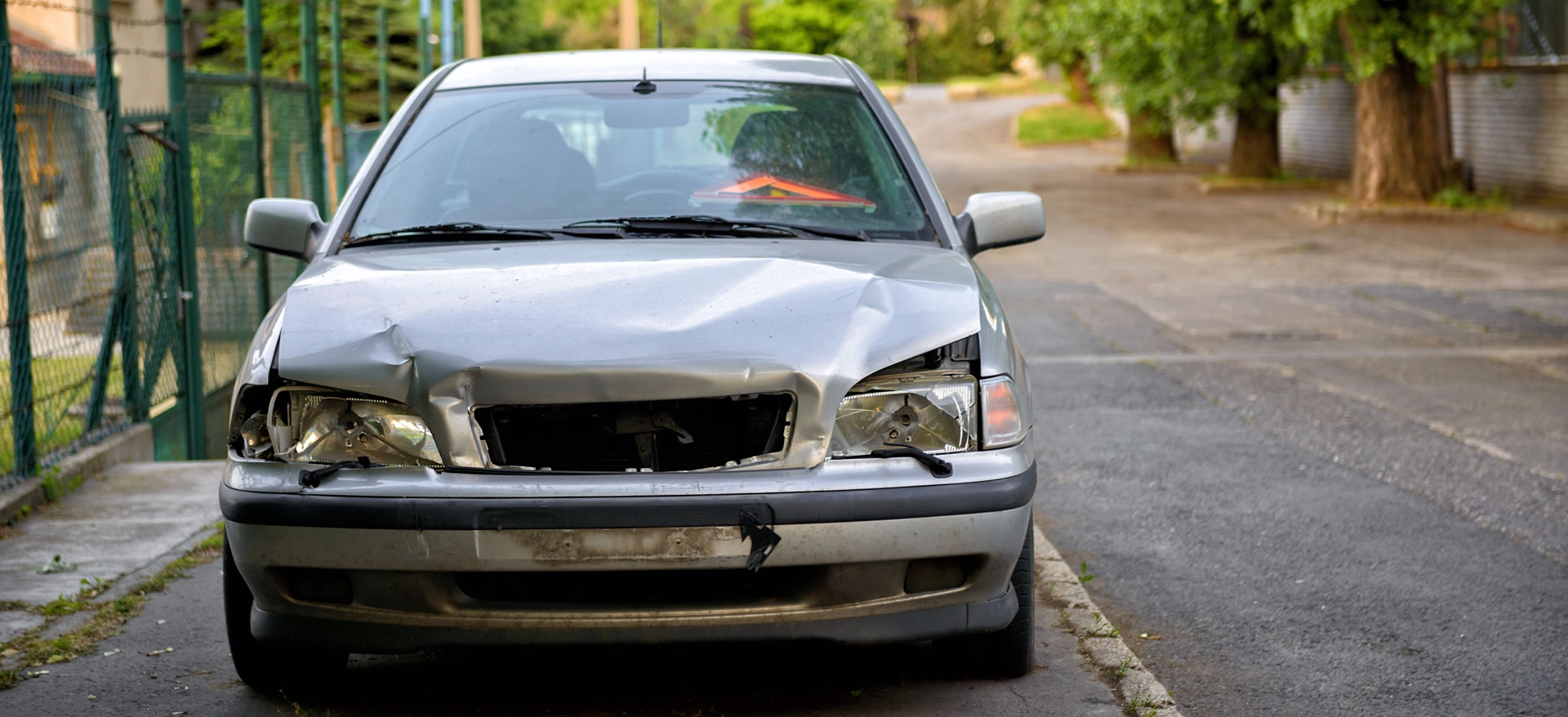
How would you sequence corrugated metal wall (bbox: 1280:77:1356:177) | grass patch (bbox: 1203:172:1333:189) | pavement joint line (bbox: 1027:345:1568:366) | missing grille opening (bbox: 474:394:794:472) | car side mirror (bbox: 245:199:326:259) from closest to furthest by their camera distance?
1. missing grille opening (bbox: 474:394:794:472)
2. car side mirror (bbox: 245:199:326:259)
3. pavement joint line (bbox: 1027:345:1568:366)
4. grass patch (bbox: 1203:172:1333:189)
5. corrugated metal wall (bbox: 1280:77:1356:177)

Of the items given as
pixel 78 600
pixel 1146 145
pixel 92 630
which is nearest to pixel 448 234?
pixel 92 630

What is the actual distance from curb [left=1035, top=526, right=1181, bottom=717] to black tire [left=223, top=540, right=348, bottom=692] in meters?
1.85

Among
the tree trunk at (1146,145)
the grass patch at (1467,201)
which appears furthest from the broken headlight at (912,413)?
the tree trunk at (1146,145)

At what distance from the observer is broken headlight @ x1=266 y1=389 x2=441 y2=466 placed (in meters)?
3.38

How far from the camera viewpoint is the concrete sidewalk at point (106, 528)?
504 cm

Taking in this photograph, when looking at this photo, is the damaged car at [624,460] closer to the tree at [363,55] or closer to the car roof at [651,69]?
the car roof at [651,69]

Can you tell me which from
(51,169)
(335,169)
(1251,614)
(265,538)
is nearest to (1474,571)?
(1251,614)

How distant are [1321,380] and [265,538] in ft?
22.4

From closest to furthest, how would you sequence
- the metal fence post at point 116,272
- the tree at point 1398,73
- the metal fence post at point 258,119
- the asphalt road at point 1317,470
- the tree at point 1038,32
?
the asphalt road at point 1317,470, the metal fence post at point 116,272, the metal fence post at point 258,119, the tree at point 1398,73, the tree at point 1038,32

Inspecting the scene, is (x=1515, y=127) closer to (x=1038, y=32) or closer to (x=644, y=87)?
(x=1038, y=32)

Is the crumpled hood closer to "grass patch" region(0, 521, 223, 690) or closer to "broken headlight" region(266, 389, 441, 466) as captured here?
"broken headlight" region(266, 389, 441, 466)

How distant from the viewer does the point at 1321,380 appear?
8906 mm

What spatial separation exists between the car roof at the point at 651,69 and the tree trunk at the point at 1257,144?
24724 millimetres

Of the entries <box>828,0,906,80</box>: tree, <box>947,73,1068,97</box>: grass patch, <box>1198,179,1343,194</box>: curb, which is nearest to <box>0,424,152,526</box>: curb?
<box>1198,179,1343,194</box>: curb
